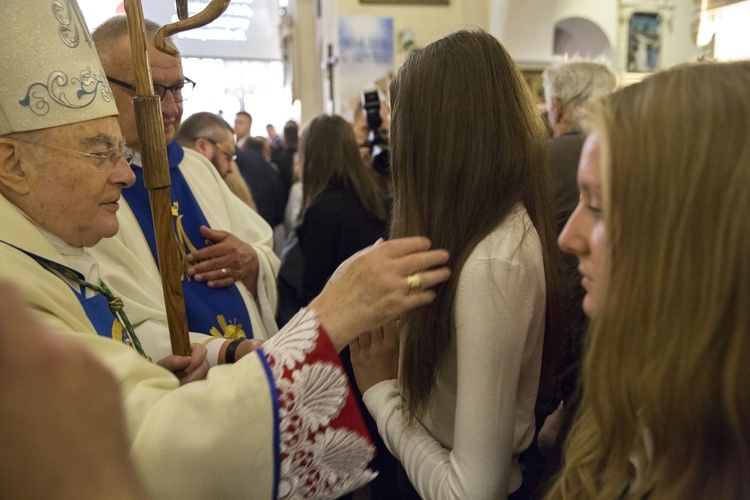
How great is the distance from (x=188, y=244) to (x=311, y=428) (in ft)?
4.05

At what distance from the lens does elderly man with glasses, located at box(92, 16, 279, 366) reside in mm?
1981

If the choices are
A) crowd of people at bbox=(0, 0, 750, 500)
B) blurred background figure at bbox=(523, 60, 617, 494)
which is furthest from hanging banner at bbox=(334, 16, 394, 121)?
crowd of people at bbox=(0, 0, 750, 500)

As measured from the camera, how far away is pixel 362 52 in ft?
31.9

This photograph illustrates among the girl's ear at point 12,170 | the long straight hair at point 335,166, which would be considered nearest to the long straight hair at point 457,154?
the girl's ear at point 12,170

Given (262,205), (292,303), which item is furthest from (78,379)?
(262,205)

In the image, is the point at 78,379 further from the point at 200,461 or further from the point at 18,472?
the point at 200,461

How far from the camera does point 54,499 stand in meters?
0.50

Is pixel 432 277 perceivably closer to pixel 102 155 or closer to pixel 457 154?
pixel 457 154

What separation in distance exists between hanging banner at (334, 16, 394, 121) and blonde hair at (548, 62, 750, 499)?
877 cm

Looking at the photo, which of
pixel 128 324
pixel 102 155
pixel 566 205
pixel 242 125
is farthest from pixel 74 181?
pixel 242 125

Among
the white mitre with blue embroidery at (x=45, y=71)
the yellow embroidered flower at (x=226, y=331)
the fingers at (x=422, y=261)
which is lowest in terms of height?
the yellow embroidered flower at (x=226, y=331)

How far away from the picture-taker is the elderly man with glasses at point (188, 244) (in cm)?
198

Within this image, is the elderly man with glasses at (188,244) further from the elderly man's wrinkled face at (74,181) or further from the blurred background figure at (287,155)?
the blurred background figure at (287,155)

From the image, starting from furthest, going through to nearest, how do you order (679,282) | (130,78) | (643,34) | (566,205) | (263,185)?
(643,34)
(263,185)
(566,205)
(130,78)
(679,282)
